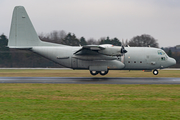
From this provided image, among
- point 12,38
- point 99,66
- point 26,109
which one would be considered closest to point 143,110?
point 26,109

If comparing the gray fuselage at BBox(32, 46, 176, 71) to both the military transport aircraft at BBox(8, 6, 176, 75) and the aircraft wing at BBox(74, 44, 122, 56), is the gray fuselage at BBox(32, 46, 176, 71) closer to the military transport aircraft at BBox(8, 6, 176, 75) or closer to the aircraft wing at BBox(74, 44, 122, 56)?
the military transport aircraft at BBox(8, 6, 176, 75)

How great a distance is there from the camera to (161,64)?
1153 inches

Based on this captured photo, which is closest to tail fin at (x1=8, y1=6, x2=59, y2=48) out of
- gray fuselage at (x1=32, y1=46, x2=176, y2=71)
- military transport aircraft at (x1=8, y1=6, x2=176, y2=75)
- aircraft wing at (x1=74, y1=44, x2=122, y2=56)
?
military transport aircraft at (x1=8, y1=6, x2=176, y2=75)

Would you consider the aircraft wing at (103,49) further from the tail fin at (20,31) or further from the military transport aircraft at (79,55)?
the tail fin at (20,31)

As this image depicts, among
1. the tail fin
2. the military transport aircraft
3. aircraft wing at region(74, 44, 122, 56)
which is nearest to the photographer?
aircraft wing at region(74, 44, 122, 56)

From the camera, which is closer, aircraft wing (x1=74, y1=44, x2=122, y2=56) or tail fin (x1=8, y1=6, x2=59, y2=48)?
aircraft wing (x1=74, y1=44, x2=122, y2=56)

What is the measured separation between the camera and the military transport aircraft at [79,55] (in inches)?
1110

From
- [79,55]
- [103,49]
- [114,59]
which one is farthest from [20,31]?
[114,59]

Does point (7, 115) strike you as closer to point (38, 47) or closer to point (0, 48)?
point (38, 47)

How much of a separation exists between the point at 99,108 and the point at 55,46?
1985 cm

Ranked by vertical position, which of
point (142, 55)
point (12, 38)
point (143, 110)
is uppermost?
point (12, 38)

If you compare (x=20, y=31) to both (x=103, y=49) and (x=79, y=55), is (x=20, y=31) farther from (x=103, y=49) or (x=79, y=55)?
(x=103, y=49)

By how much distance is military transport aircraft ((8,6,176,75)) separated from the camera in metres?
28.2

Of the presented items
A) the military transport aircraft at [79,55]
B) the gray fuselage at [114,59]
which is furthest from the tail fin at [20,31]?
the gray fuselage at [114,59]
